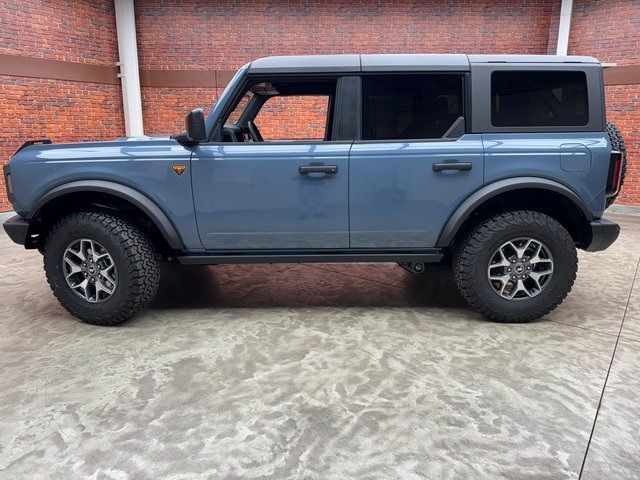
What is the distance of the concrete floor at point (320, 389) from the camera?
6.60 ft

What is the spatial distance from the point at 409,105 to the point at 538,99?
0.92m

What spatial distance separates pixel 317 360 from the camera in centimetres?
288

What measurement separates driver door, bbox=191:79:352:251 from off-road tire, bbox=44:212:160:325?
49cm

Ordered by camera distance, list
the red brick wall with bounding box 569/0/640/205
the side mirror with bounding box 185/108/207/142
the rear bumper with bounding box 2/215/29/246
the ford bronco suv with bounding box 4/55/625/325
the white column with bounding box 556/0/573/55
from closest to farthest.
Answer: the side mirror with bounding box 185/108/207/142 < the ford bronco suv with bounding box 4/55/625/325 < the rear bumper with bounding box 2/215/29/246 < the red brick wall with bounding box 569/0/640/205 < the white column with bounding box 556/0/573/55

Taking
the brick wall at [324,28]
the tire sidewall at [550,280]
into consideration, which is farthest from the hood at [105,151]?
the brick wall at [324,28]

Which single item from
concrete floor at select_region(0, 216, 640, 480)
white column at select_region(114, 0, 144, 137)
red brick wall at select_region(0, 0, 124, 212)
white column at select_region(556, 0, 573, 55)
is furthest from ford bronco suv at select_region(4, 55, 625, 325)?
white column at select_region(556, 0, 573, 55)

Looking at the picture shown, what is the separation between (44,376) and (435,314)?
109 inches

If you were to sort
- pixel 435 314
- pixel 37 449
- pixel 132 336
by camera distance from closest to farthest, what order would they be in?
pixel 37 449, pixel 132 336, pixel 435 314

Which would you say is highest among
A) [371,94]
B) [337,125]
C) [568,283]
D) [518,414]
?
[371,94]

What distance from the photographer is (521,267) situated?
3365mm

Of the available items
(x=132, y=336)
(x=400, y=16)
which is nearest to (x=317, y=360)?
(x=132, y=336)

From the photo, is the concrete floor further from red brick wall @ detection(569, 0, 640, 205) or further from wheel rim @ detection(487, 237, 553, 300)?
red brick wall @ detection(569, 0, 640, 205)

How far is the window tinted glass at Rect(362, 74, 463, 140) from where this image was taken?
10.7 ft

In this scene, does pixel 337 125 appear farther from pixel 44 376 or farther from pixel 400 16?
pixel 400 16
